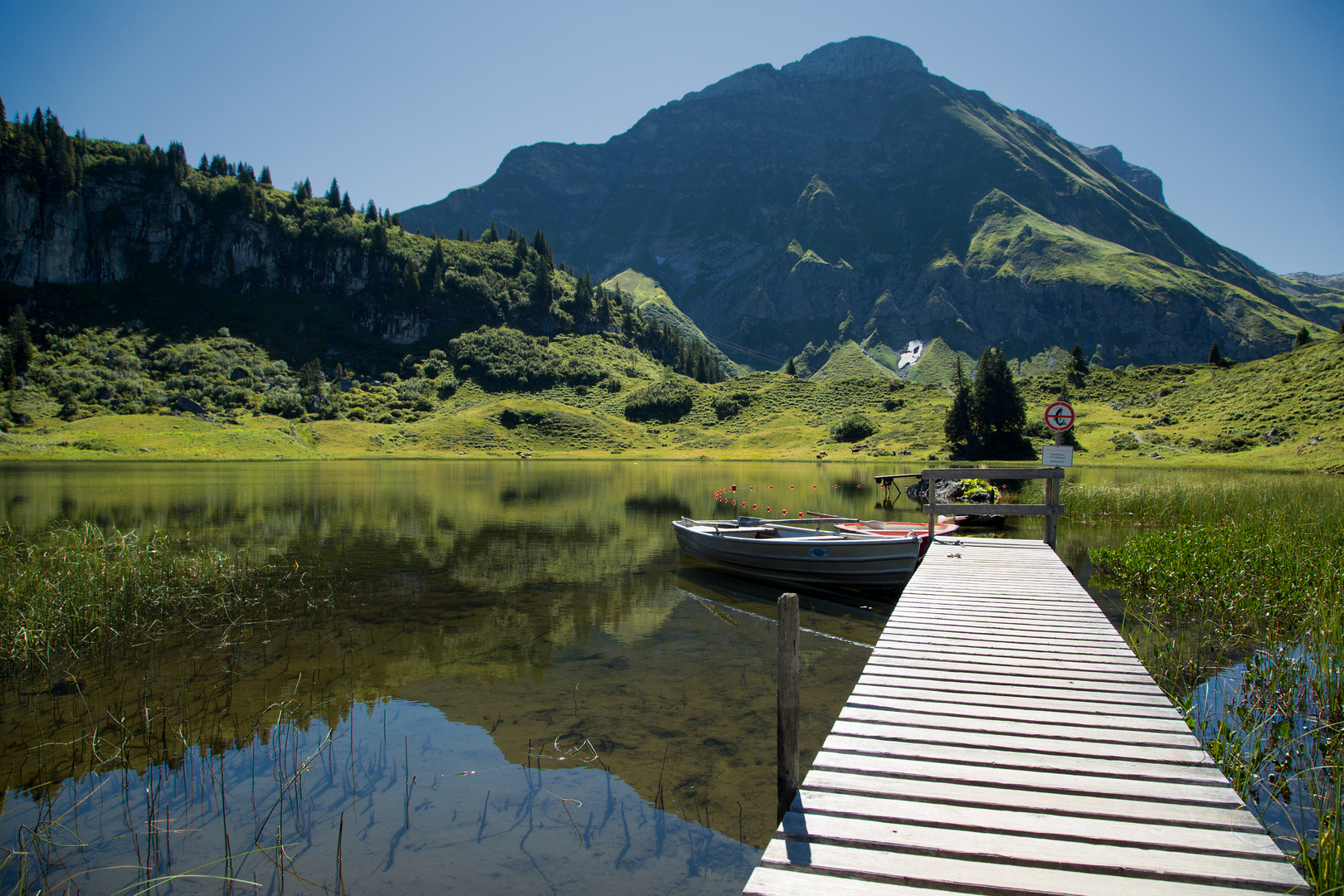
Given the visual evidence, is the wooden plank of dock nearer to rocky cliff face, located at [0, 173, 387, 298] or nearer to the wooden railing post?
the wooden railing post

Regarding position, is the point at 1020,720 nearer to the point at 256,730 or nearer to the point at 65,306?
the point at 256,730

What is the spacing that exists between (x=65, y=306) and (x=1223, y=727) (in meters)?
204

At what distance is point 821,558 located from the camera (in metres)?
19.3

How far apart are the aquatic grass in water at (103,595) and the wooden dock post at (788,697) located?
1341 centimetres

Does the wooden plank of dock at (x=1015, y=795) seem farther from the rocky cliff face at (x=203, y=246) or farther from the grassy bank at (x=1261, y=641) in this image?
the rocky cliff face at (x=203, y=246)

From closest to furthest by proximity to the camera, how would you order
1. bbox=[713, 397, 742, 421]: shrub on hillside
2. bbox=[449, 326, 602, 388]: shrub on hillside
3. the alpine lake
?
the alpine lake
bbox=[713, 397, 742, 421]: shrub on hillside
bbox=[449, 326, 602, 388]: shrub on hillside

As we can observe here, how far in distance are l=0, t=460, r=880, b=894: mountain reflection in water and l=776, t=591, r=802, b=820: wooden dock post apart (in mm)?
1212

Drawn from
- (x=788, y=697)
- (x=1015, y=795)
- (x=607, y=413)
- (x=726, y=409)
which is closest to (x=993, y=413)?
(x=726, y=409)

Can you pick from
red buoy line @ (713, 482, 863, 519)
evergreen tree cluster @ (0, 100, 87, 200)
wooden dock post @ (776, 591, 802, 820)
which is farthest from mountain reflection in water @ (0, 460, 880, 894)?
evergreen tree cluster @ (0, 100, 87, 200)

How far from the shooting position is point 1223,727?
27.5 feet

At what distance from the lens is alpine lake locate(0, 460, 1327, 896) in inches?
278

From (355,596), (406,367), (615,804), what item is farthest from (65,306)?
(615,804)

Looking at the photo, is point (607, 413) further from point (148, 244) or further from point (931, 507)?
point (931, 507)

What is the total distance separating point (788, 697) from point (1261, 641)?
37.9 feet
